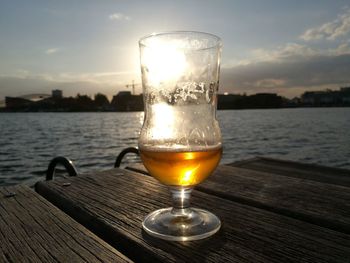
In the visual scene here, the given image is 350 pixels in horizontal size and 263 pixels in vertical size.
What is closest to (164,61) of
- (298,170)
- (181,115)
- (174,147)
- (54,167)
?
(181,115)

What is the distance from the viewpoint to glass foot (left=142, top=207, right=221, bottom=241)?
1.02 meters

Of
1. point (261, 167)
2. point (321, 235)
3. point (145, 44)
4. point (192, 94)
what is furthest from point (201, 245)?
point (261, 167)

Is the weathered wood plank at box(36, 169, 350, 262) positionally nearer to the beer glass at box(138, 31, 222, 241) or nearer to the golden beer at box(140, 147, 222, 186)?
the beer glass at box(138, 31, 222, 241)

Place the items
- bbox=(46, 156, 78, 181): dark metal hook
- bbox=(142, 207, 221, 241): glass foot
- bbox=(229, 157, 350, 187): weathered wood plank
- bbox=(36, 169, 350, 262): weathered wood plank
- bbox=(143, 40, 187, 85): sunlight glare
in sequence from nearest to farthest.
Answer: bbox=(36, 169, 350, 262): weathered wood plank < bbox=(142, 207, 221, 241): glass foot < bbox=(143, 40, 187, 85): sunlight glare < bbox=(46, 156, 78, 181): dark metal hook < bbox=(229, 157, 350, 187): weathered wood plank

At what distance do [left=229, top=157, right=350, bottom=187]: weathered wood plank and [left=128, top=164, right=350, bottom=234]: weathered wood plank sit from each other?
1412 millimetres

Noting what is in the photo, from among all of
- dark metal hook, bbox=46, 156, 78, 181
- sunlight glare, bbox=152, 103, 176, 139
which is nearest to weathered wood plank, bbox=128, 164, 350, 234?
sunlight glare, bbox=152, 103, 176, 139

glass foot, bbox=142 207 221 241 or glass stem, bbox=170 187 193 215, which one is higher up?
glass stem, bbox=170 187 193 215

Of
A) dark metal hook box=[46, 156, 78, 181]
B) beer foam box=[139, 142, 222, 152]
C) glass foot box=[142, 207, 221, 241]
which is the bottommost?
dark metal hook box=[46, 156, 78, 181]

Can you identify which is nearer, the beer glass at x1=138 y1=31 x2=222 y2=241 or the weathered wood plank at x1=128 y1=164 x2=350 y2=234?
the beer glass at x1=138 y1=31 x2=222 y2=241

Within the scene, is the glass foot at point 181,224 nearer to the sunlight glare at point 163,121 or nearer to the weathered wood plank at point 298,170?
the sunlight glare at point 163,121

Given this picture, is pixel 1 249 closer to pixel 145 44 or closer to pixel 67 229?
pixel 67 229

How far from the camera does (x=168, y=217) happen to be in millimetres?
1164

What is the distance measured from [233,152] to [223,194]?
832 inches

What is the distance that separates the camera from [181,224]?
111cm
